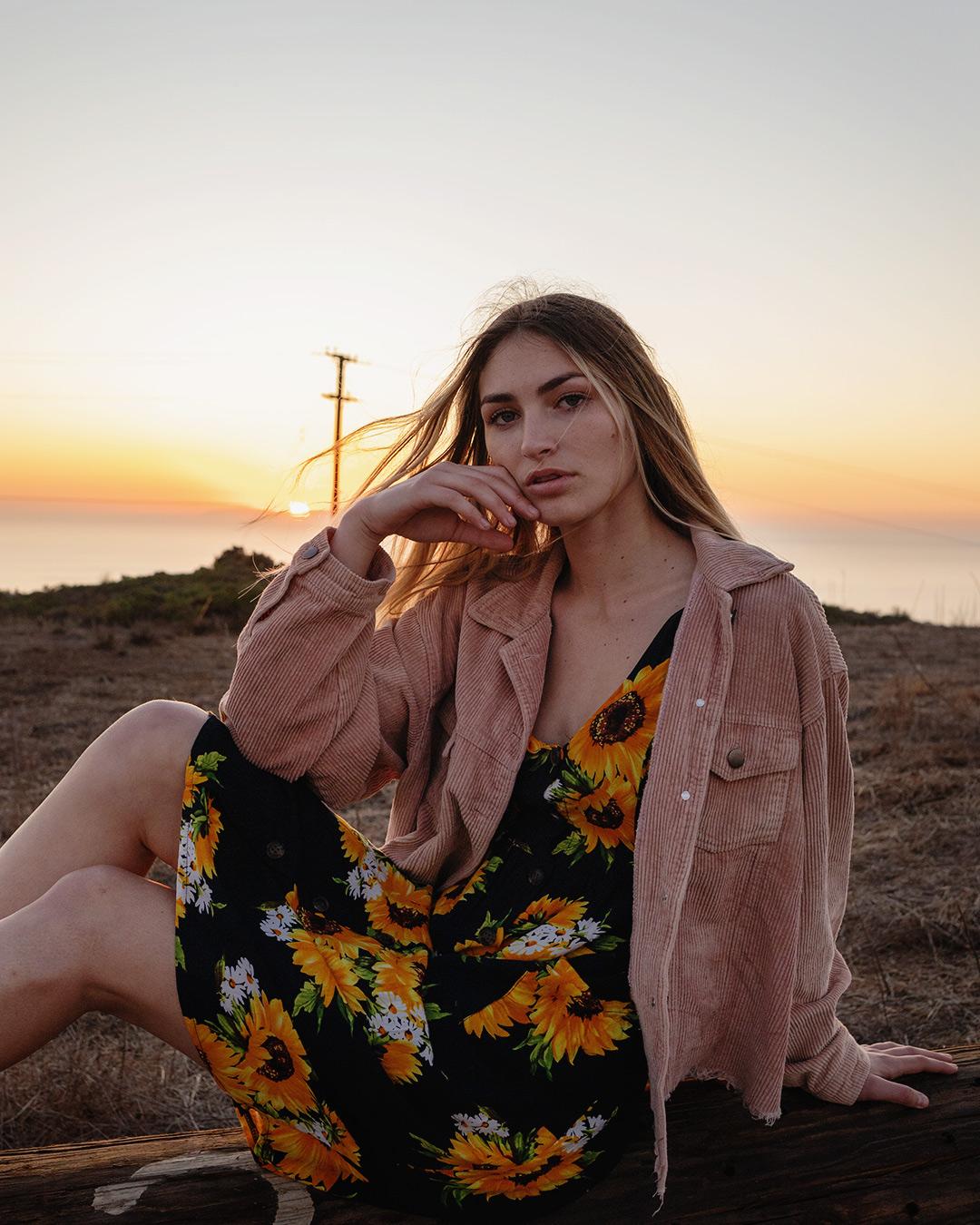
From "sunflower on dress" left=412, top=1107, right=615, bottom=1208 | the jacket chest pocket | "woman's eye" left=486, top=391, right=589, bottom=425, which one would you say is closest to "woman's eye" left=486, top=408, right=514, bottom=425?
"woman's eye" left=486, top=391, right=589, bottom=425

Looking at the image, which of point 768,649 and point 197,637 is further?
point 197,637

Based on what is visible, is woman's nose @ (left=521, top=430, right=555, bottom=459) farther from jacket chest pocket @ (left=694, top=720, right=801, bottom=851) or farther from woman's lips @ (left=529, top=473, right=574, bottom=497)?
jacket chest pocket @ (left=694, top=720, right=801, bottom=851)

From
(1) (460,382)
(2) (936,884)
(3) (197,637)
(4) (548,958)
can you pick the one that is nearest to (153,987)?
(4) (548,958)

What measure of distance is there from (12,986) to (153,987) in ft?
0.76

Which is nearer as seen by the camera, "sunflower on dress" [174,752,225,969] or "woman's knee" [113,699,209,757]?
"sunflower on dress" [174,752,225,969]

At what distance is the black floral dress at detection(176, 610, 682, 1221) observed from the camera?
1805 millimetres

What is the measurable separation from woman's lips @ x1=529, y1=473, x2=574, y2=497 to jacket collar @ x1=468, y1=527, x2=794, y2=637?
309 mm

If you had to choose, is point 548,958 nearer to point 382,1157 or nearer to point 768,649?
point 382,1157

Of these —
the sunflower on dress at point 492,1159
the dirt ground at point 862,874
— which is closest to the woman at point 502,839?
the sunflower on dress at point 492,1159

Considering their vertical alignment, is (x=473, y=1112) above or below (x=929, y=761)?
above

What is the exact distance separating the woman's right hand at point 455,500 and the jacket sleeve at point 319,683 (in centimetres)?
9

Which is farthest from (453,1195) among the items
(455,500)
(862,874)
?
(862,874)

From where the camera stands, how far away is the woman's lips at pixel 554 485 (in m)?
2.23

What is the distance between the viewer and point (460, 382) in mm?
2514
